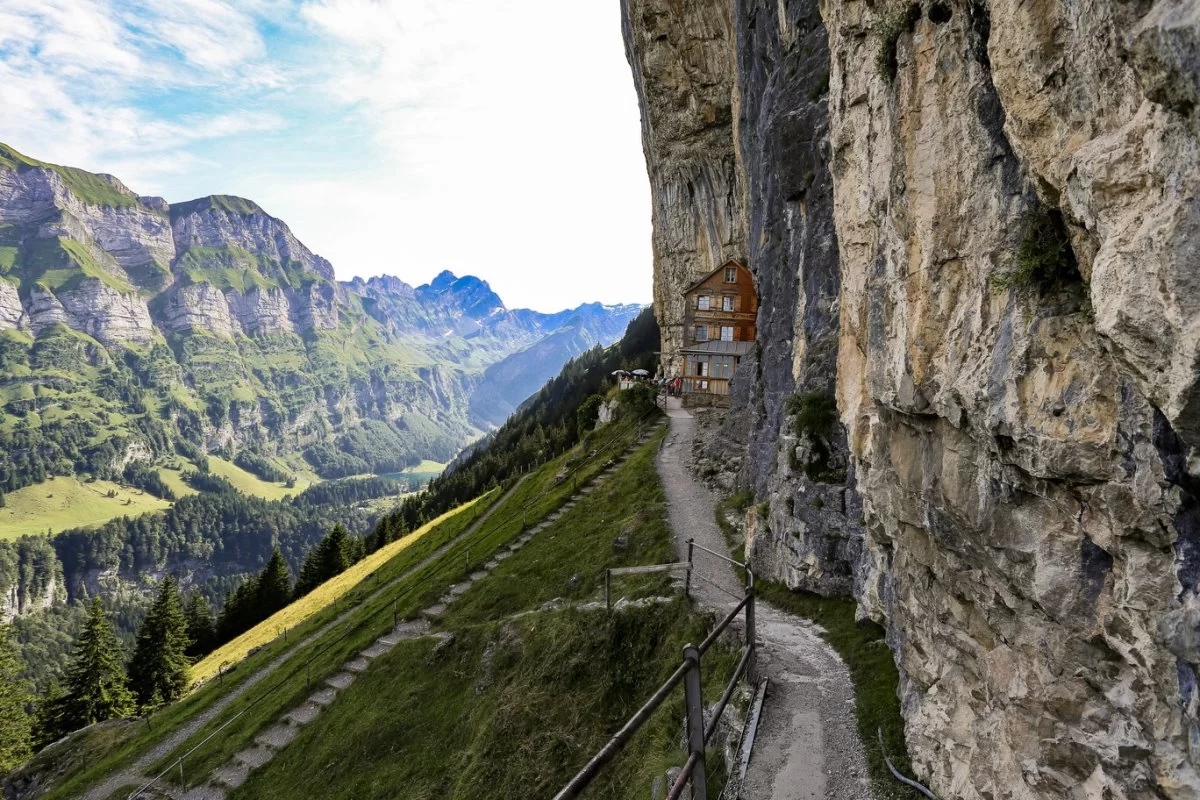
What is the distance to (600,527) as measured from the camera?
3947 cm

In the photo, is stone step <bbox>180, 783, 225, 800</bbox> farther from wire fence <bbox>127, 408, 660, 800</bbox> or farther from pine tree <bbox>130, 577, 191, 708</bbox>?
pine tree <bbox>130, 577, 191, 708</bbox>

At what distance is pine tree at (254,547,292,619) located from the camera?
8531 centimetres

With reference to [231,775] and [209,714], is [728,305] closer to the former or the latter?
[231,775]

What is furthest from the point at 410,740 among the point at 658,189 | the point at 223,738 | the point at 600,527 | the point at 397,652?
the point at 658,189

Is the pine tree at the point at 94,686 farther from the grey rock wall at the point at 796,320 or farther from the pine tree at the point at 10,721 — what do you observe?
the grey rock wall at the point at 796,320

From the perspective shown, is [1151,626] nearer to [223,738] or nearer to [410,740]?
[410,740]

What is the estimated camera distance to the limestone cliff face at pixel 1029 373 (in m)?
5.86

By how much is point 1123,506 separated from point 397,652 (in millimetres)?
35887

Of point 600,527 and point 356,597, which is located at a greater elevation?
point 600,527

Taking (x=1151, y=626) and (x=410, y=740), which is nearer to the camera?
(x=1151, y=626)

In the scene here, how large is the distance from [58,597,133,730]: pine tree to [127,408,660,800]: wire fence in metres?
24.3

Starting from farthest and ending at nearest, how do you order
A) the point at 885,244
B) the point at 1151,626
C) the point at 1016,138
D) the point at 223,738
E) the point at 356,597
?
the point at 356,597 < the point at 223,738 < the point at 885,244 < the point at 1016,138 < the point at 1151,626

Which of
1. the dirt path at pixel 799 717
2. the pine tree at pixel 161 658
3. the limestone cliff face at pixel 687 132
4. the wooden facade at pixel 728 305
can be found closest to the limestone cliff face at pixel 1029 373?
the dirt path at pixel 799 717

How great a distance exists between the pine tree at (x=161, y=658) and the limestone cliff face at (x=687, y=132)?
65.7m
